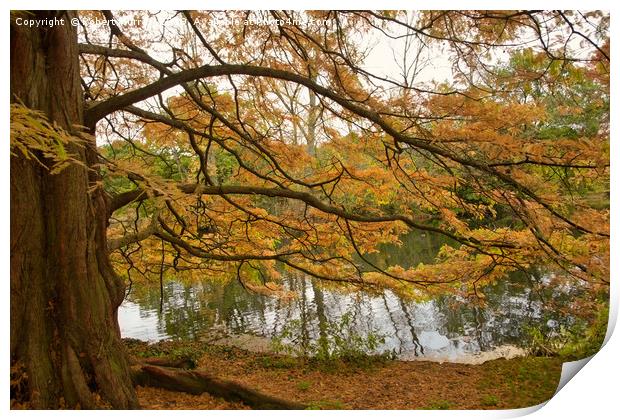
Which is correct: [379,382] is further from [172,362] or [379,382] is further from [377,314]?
[172,362]

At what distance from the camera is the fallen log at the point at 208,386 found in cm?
239

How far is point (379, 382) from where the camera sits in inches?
108

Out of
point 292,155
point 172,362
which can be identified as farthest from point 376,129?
point 172,362

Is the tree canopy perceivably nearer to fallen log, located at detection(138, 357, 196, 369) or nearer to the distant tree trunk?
the distant tree trunk

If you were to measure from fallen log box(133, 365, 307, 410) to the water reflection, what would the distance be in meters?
0.52

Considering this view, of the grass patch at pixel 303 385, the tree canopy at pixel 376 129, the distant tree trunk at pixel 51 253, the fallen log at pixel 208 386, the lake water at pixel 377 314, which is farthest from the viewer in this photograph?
the lake water at pixel 377 314

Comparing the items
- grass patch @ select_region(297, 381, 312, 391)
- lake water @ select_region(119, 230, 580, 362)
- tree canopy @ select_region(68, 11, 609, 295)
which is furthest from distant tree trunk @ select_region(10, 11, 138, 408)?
grass patch @ select_region(297, 381, 312, 391)

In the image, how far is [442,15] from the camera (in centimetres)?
224

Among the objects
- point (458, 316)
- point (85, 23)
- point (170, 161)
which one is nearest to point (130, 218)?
point (170, 161)

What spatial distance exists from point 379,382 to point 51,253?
6.54 feet

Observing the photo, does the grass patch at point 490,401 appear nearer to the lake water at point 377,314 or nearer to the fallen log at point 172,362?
the lake water at point 377,314

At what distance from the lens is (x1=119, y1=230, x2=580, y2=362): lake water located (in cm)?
303

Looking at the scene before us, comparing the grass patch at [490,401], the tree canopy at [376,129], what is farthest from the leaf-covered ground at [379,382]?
the tree canopy at [376,129]

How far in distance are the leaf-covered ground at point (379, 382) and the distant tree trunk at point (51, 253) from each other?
1.47 ft
